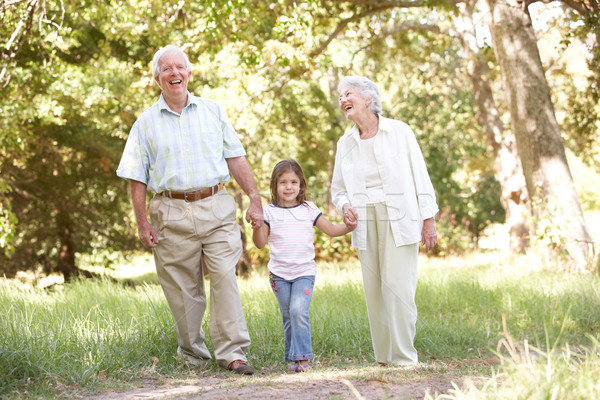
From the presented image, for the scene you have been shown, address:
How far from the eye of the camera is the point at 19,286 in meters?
7.89

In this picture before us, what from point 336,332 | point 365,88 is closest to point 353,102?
point 365,88

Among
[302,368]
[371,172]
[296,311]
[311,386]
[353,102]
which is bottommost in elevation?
[302,368]

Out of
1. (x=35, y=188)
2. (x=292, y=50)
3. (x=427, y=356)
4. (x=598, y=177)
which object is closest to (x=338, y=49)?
(x=292, y=50)

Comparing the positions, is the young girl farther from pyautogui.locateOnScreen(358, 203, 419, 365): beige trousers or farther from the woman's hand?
the woman's hand

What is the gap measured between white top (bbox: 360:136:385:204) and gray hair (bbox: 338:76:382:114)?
0.24 m

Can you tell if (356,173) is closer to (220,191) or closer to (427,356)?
(220,191)

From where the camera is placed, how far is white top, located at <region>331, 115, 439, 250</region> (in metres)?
4.72

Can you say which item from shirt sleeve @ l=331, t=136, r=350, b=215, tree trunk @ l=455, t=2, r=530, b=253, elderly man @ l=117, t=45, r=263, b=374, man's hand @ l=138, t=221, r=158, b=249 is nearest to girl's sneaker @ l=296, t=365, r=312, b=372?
elderly man @ l=117, t=45, r=263, b=374

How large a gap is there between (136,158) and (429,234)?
221 centimetres

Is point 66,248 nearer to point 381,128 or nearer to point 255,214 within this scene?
point 255,214

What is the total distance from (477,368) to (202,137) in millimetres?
2702

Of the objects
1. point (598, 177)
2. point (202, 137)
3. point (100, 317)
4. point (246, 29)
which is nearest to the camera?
point (202, 137)

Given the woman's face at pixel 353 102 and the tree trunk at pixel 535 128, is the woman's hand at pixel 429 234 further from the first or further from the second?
the tree trunk at pixel 535 128

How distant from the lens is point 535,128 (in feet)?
32.9
